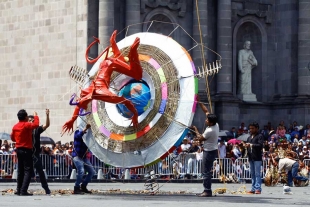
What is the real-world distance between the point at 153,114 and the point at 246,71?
92.6 feet

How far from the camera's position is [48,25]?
53.8 meters

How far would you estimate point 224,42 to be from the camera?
2133 inches

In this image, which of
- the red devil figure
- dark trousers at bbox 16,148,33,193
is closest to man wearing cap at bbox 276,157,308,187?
the red devil figure

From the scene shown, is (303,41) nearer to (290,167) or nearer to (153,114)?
(290,167)

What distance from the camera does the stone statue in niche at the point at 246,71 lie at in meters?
55.9

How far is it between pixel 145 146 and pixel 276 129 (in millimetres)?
27084

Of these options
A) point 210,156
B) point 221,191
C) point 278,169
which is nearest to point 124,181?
point 278,169

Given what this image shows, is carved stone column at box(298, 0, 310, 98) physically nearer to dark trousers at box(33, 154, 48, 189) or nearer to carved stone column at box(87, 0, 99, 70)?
carved stone column at box(87, 0, 99, 70)

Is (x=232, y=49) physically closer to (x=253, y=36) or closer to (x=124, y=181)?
(x=253, y=36)

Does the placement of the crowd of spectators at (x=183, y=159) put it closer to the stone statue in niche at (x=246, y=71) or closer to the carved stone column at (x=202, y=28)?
the carved stone column at (x=202, y=28)

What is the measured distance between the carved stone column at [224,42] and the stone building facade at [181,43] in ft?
0.15

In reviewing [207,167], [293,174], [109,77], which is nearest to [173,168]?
[293,174]

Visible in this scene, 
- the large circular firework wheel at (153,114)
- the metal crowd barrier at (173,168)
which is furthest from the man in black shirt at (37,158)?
the metal crowd barrier at (173,168)

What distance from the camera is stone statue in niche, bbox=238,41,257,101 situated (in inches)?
2199
